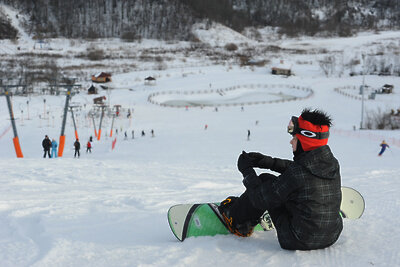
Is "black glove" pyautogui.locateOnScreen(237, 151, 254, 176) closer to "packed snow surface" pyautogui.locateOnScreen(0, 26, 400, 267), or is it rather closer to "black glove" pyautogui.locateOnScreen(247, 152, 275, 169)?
"black glove" pyautogui.locateOnScreen(247, 152, 275, 169)

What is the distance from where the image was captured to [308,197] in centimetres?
237

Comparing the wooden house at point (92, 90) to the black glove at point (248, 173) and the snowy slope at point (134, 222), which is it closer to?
the snowy slope at point (134, 222)

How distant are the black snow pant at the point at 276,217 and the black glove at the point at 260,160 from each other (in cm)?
12

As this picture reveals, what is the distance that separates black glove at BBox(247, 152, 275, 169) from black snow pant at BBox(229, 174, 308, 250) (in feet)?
0.41

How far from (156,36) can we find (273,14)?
53018 millimetres

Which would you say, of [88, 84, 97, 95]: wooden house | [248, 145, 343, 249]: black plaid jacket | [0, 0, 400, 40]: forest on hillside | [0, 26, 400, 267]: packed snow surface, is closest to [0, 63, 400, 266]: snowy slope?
[0, 26, 400, 267]: packed snow surface

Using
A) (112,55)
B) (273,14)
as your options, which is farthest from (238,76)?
(273,14)

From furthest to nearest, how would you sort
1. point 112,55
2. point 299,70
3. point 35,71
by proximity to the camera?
1. point 112,55
2. point 299,70
3. point 35,71

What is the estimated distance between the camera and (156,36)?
99625 mm

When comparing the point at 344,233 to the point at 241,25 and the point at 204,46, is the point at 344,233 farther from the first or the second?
the point at 241,25

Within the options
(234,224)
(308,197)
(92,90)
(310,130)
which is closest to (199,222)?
(234,224)

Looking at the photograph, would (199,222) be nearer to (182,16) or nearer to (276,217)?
(276,217)

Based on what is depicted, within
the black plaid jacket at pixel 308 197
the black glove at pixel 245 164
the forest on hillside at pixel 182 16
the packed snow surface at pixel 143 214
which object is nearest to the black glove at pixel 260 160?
the black glove at pixel 245 164

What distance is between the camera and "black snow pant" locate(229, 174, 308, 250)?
98.3 inches
